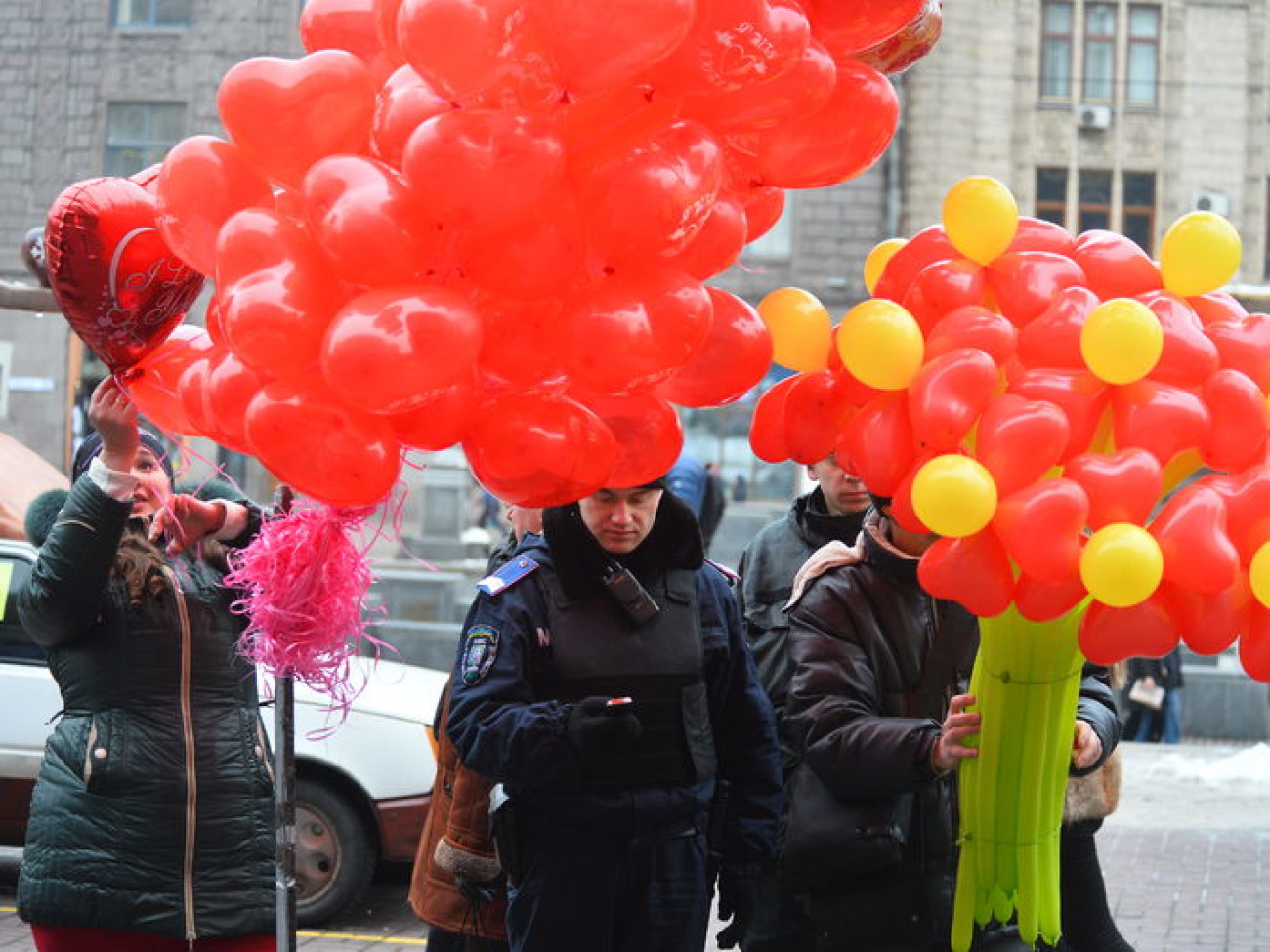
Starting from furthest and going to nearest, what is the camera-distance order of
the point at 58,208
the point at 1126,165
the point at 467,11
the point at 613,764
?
the point at 1126,165
the point at 613,764
the point at 58,208
the point at 467,11

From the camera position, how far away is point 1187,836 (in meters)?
9.06

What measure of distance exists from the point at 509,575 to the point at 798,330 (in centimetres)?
105

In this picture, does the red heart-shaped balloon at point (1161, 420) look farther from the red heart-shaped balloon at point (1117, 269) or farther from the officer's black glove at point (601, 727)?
the officer's black glove at point (601, 727)

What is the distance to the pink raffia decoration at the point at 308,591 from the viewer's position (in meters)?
3.20

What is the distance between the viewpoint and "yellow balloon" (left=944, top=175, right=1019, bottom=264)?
9.86 ft

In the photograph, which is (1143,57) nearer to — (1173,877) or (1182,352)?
(1173,877)

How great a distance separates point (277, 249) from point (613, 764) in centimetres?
154

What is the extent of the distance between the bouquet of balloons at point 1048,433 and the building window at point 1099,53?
1007 inches

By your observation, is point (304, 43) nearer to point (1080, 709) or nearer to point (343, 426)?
point (343, 426)

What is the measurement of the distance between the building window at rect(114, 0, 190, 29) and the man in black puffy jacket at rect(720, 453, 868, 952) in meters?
23.8

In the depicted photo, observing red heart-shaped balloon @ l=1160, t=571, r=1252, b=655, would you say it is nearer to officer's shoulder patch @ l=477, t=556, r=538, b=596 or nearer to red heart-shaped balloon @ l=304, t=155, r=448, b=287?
red heart-shaped balloon @ l=304, t=155, r=448, b=287

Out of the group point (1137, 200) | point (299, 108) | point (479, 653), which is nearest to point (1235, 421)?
point (299, 108)

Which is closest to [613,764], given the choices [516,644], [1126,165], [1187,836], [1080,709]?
[516,644]

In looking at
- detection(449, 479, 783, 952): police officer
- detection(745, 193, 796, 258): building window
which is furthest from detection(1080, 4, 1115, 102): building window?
detection(449, 479, 783, 952): police officer
